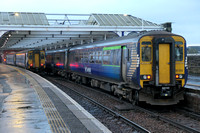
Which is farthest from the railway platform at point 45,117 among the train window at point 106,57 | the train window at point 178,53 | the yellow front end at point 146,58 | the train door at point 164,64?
the train window at point 178,53

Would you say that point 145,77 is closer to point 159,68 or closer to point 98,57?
point 159,68

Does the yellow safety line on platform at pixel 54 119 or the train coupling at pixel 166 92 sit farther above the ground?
the train coupling at pixel 166 92

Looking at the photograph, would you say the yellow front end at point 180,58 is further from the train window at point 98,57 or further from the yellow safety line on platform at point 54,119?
the train window at point 98,57

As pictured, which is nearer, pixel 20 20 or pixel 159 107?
pixel 159 107

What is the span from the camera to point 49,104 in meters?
11.1

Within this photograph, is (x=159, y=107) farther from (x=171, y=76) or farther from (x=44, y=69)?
(x=44, y=69)

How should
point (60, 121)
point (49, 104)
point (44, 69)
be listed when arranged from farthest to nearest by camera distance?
point (44, 69)
point (49, 104)
point (60, 121)

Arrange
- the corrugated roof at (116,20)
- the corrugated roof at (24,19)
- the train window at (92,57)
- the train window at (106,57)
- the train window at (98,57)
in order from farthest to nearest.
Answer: the corrugated roof at (116,20) → the corrugated roof at (24,19) → the train window at (92,57) → the train window at (98,57) → the train window at (106,57)

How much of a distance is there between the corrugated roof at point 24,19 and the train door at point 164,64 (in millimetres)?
20187

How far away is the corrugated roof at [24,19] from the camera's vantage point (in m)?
28.8

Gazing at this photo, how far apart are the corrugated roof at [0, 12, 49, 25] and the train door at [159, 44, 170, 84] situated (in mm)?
20187

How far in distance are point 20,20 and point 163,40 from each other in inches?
873

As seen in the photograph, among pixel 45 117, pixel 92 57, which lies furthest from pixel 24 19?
pixel 45 117

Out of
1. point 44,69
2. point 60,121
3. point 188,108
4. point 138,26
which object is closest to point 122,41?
point 188,108
